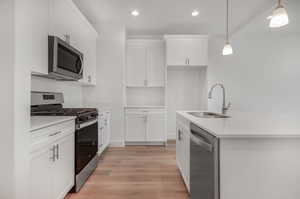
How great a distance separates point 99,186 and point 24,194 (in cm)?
118

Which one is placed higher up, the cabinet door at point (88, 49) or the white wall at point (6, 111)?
the cabinet door at point (88, 49)

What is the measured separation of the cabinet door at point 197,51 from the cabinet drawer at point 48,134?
3.37 meters

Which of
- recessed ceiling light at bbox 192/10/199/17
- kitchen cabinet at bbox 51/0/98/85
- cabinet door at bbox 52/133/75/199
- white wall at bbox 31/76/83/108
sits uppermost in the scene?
recessed ceiling light at bbox 192/10/199/17

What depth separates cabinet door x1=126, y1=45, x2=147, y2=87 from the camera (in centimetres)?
478

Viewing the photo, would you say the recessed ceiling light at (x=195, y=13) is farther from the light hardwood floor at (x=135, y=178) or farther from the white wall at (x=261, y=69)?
the light hardwood floor at (x=135, y=178)

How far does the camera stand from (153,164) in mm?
3240

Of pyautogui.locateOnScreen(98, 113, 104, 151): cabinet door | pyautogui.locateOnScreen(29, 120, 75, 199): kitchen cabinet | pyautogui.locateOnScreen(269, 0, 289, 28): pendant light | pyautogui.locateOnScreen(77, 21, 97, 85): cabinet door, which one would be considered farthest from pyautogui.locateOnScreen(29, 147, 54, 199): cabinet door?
pyautogui.locateOnScreen(269, 0, 289, 28): pendant light

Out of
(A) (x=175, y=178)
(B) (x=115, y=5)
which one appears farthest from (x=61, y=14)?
(A) (x=175, y=178)

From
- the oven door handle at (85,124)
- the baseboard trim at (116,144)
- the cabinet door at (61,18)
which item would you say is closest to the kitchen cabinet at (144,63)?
the baseboard trim at (116,144)

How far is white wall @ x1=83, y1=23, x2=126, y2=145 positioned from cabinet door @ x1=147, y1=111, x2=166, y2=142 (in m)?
0.63

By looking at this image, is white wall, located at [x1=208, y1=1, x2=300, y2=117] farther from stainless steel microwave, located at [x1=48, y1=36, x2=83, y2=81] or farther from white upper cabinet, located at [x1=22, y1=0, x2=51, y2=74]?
white upper cabinet, located at [x1=22, y1=0, x2=51, y2=74]

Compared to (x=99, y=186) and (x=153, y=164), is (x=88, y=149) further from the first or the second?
(x=153, y=164)

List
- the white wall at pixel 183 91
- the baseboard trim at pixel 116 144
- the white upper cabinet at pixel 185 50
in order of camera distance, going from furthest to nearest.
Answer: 1. the white wall at pixel 183 91
2. the white upper cabinet at pixel 185 50
3. the baseboard trim at pixel 116 144

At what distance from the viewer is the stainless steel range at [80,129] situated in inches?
90.8
